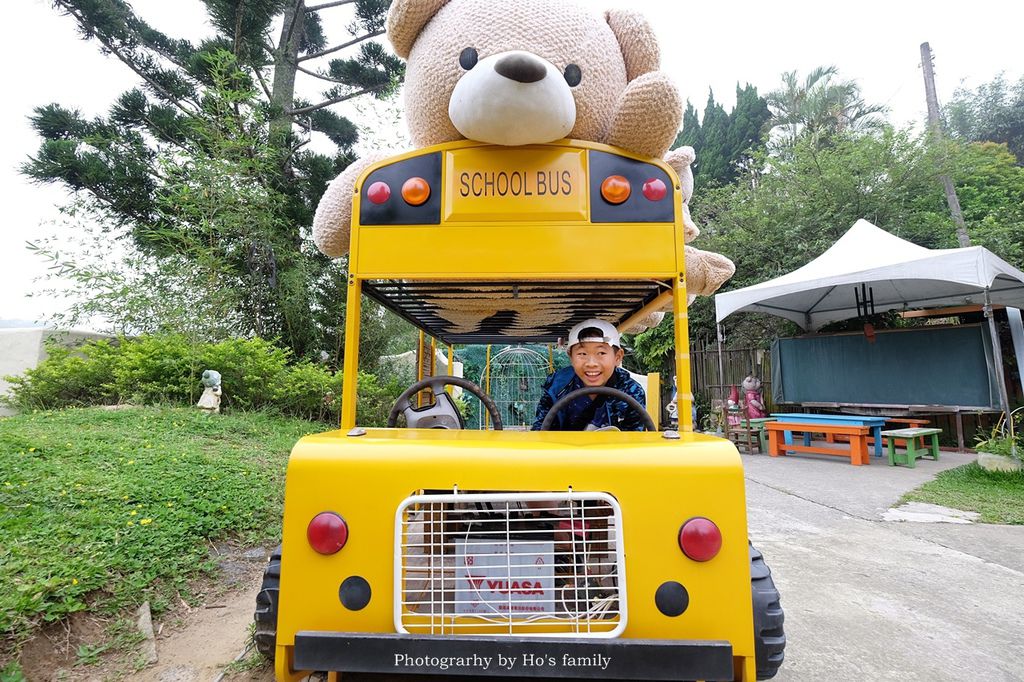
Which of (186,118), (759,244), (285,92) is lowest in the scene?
(759,244)

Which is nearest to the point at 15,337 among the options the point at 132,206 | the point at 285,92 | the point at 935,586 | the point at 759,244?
the point at 132,206

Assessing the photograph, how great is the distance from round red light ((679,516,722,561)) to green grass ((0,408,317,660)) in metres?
2.55

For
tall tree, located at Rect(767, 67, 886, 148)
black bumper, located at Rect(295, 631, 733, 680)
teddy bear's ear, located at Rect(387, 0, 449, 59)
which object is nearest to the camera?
black bumper, located at Rect(295, 631, 733, 680)

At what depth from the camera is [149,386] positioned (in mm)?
6977

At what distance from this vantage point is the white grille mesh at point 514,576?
161 centimetres

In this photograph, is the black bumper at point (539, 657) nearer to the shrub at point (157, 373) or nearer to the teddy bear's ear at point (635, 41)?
the teddy bear's ear at point (635, 41)

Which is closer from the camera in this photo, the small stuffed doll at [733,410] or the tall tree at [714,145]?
the small stuffed doll at [733,410]

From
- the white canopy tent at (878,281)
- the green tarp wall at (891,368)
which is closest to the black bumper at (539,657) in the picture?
the white canopy tent at (878,281)

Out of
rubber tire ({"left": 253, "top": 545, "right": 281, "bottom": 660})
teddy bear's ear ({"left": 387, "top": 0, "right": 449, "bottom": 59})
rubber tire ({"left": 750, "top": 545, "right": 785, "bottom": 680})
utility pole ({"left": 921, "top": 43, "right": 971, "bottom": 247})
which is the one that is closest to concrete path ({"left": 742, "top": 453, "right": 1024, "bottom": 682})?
rubber tire ({"left": 750, "top": 545, "right": 785, "bottom": 680})

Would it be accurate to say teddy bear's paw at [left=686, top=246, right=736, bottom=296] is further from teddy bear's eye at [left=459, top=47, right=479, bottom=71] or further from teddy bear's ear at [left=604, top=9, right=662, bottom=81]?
teddy bear's eye at [left=459, top=47, right=479, bottom=71]

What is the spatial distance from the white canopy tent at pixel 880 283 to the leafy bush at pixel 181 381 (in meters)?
6.46

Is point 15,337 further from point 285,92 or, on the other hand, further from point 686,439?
point 686,439

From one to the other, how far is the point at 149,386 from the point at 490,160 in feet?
22.2

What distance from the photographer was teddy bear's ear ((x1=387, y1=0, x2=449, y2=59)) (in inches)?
95.2
